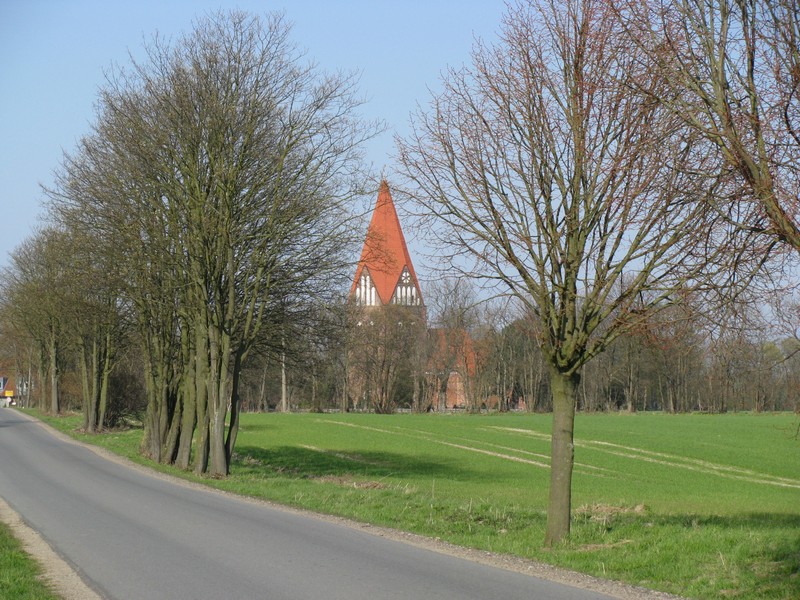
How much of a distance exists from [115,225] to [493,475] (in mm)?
15866

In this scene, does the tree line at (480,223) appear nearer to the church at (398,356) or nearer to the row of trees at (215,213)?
the row of trees at (215,213)

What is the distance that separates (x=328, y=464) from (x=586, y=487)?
9313mm

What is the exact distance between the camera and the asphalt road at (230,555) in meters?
8.29

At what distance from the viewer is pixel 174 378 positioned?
99.1 feet

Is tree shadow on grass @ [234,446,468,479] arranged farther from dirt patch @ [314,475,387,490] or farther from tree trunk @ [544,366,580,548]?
tree trunk @ [544,366,580,548]

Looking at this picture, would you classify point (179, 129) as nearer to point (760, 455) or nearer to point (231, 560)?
point (231, 560)

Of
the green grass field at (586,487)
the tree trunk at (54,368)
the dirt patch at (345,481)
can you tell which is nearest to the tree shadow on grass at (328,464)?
the green grass field at (586,487)

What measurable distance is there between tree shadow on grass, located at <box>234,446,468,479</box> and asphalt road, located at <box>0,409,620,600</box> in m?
9.62

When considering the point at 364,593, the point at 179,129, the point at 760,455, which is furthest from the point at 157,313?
the point at 760,455

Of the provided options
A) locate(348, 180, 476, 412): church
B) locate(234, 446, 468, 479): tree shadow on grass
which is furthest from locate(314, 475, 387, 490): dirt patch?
locate(348, 180, 476, 412): church

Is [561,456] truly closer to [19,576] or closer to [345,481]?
[19,576]

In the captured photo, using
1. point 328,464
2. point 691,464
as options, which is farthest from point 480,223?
point 691,464

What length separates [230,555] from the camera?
1023 cm

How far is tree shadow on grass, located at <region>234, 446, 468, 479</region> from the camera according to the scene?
93.5 ft
